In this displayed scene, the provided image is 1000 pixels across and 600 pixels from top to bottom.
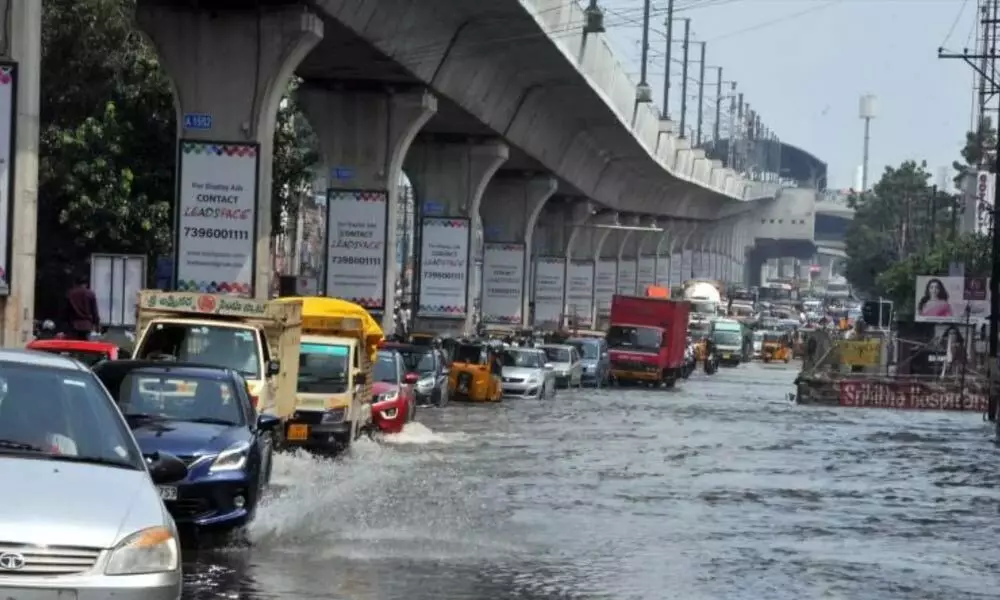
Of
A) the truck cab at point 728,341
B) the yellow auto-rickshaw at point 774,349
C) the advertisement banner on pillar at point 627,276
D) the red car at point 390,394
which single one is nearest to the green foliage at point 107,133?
the red car at point 390,394

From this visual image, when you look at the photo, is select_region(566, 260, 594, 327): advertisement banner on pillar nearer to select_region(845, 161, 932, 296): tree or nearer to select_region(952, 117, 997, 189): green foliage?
select_region(952, 117, 997, 189): green foliage

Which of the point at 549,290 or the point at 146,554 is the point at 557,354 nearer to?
the point at 549,290

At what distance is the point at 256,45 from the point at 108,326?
7.42m

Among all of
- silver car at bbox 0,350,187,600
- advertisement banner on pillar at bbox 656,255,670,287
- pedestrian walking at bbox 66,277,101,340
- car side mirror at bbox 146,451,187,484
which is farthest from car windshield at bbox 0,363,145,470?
advertisement banner on pillar at bbox 656,255,670,287

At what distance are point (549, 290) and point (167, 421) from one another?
58.7 meters

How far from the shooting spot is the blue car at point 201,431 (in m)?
14.7

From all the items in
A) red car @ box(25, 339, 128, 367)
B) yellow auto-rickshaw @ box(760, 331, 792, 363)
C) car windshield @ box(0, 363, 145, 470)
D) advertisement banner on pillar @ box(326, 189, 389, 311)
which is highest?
advertisement banner on pillar @ box(326, 189, 389, 311)

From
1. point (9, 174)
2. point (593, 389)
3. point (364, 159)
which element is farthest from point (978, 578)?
point (593, 389)

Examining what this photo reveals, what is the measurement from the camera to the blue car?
580 inches

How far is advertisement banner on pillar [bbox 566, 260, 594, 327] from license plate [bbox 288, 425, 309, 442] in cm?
5391

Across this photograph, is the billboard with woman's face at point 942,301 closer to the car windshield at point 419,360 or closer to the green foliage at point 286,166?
the green foliage at point 286,166

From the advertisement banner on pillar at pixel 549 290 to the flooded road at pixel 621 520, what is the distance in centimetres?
3651

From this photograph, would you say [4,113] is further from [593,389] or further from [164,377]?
[593,389]

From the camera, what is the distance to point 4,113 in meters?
22.1
